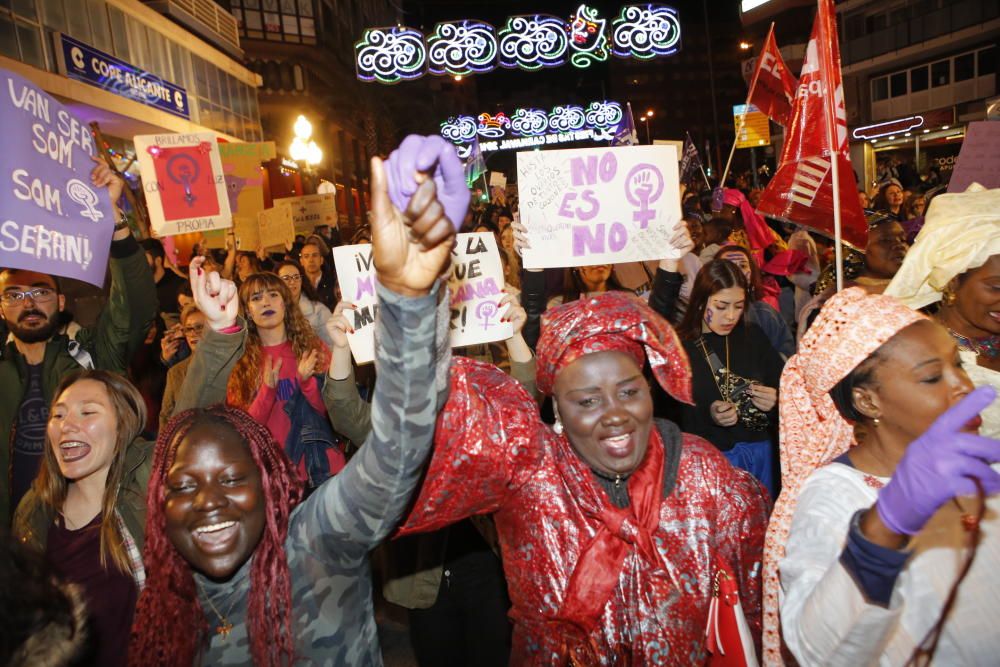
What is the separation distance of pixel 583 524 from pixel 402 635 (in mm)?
2802

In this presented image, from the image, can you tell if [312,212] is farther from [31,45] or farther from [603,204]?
[31,45]

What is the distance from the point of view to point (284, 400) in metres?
4.08

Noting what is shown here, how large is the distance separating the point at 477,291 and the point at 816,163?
8.15 ft

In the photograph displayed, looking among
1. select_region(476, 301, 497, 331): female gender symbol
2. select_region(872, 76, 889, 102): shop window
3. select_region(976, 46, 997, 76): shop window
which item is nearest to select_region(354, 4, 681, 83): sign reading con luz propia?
select_region(476, 301, 497, 331): female gender symbol

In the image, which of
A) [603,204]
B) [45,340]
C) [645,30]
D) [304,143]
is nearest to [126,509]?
[45,340]

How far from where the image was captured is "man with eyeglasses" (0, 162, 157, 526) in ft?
11.3

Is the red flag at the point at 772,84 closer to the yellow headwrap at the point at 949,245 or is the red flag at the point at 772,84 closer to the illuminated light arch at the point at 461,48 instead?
the yellow headwrap at the point at 949,245

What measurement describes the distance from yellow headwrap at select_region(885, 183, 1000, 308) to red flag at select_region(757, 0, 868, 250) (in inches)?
49.5

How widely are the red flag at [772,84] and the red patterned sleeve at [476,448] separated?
548 centimetres

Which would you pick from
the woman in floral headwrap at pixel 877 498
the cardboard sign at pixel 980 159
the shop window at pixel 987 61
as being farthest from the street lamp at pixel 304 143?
the shop window at pixel 987 61

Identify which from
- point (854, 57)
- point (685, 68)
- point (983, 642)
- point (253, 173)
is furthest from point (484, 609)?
point (685, 68)

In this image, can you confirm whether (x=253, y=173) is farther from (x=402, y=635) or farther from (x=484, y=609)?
(x=484, y=609)

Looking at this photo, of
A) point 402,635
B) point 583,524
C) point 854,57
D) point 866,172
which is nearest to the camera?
point 583,524

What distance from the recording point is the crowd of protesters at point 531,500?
1.42 meters
